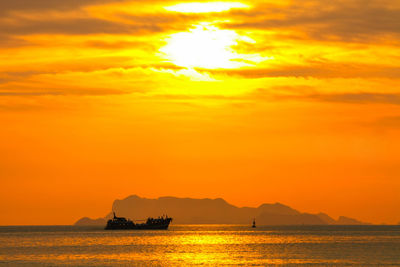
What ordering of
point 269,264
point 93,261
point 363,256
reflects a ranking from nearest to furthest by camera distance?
1. point 269,264
2. point 93,261
3. point 363,256

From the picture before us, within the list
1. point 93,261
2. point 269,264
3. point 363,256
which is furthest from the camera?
point 363,256

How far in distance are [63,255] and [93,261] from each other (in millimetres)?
20350

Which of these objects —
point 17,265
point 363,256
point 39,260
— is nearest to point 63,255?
point 39,260

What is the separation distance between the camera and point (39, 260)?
137 m

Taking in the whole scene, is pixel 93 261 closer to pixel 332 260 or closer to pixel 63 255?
pixel 63 255

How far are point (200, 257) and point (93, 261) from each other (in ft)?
74.0

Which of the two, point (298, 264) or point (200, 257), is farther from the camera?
point (200, 257)

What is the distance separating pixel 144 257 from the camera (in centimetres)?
14562

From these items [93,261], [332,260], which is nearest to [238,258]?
[332,260]

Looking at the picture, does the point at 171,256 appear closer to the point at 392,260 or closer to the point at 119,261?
the point at 119,261

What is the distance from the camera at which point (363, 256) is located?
142500 mm

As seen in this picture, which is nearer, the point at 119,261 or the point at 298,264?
→ the point at 298,264

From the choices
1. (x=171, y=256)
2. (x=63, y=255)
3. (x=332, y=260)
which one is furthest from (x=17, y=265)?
(x=332, y=260)

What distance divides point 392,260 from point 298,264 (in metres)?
18.1
